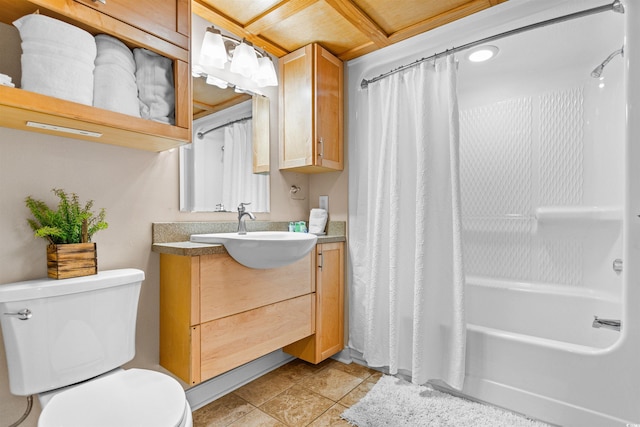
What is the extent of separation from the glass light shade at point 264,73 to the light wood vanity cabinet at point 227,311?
3.67 feet

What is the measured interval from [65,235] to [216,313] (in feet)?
2.24

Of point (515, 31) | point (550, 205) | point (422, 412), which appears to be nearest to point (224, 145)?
point (515, 31)

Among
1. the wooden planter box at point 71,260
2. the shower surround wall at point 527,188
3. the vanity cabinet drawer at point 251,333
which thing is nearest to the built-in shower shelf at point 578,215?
the shower surround wall at point 527,188

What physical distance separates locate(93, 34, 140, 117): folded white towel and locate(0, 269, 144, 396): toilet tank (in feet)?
2.19

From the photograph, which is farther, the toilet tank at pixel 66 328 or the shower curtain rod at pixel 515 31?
the shower curtain rod at pixel 515 31

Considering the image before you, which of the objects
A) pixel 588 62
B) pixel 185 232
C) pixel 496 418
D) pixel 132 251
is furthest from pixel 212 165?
pixel 588 62

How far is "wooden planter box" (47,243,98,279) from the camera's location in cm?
119

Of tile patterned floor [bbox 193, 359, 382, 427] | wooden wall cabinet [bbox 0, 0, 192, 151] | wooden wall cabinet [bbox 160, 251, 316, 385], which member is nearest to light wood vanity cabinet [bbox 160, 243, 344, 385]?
wooden wall cabinet [bbox 160, 251, 316, 385]

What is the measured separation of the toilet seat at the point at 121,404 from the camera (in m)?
0.88

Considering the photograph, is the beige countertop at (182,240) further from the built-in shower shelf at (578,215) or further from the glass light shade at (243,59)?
the built-in shower shelf at (578,215)

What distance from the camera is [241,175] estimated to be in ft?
6.83

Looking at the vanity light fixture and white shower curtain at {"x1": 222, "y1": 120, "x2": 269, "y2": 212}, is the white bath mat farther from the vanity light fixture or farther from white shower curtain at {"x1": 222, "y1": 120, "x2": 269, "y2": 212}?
the vanity light fixture

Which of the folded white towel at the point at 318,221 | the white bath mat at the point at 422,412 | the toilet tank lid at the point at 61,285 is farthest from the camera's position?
the folded white towel at the point at 318,221

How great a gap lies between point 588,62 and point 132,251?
2866 millimetres
